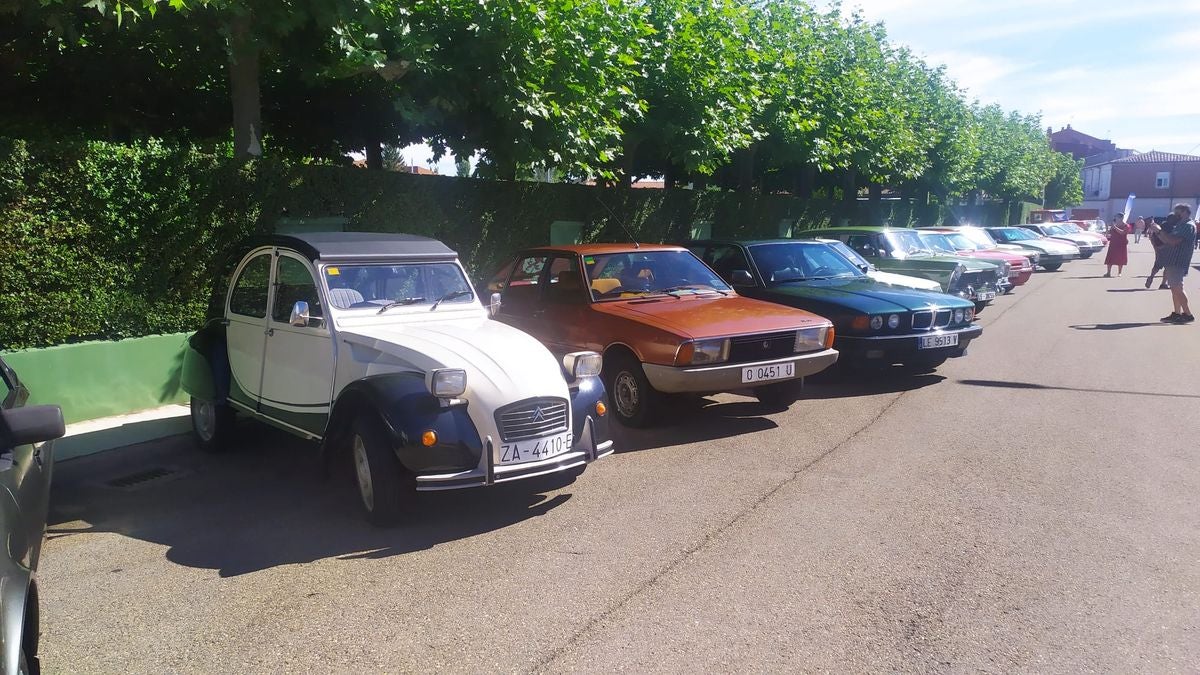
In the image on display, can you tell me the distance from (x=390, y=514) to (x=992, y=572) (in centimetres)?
333

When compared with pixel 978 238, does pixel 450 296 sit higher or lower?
lower

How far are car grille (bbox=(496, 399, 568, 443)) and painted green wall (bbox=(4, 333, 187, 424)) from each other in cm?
461

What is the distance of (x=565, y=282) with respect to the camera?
28.9ft

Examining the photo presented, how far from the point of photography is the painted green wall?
8070mm

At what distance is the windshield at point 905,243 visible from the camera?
15.9 metres

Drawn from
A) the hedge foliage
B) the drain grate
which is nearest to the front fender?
the drain grate

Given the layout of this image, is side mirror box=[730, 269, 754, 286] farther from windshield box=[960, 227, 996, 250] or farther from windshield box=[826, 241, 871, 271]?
windshield box=[960, 227, 996, 250]

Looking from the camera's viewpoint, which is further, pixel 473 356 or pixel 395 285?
pixel 395 285

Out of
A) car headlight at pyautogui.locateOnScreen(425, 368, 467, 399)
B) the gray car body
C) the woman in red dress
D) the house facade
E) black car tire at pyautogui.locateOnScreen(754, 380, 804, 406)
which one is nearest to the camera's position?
the gray car body

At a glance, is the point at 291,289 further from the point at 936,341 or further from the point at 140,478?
the point at 936,341

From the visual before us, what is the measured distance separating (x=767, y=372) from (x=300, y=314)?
12.9 feet

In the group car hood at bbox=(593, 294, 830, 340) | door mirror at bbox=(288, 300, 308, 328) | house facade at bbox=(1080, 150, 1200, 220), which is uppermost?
house facade at bbox=(1080, 150, 1200, 220)

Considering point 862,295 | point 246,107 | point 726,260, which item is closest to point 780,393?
point 862,295

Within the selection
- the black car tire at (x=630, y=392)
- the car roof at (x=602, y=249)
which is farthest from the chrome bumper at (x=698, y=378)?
the car roof at (x=602, y=249)
